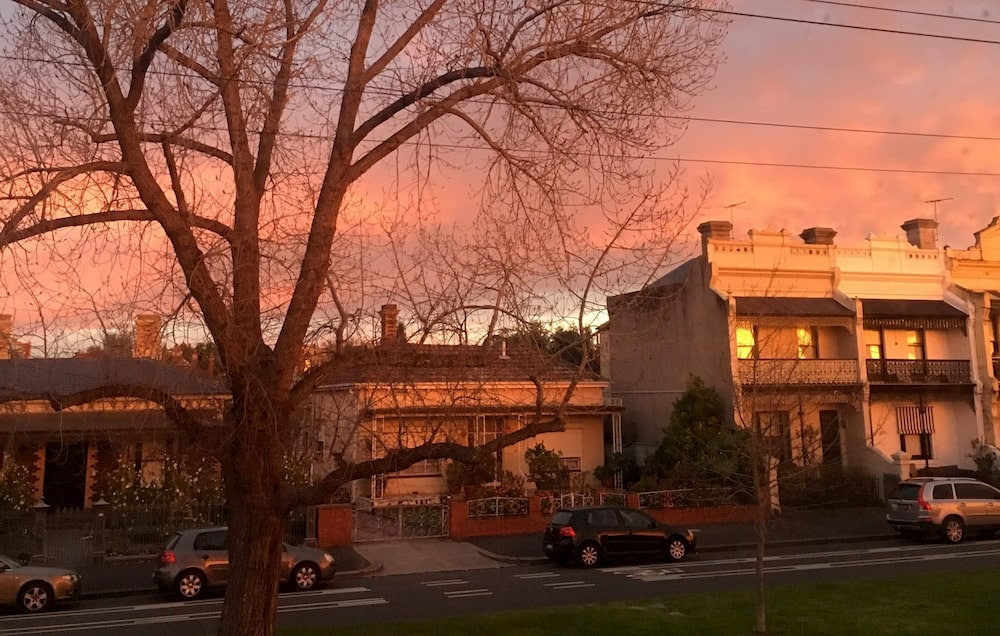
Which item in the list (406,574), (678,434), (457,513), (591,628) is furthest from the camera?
(678,434)

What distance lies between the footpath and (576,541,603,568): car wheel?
1.78 m

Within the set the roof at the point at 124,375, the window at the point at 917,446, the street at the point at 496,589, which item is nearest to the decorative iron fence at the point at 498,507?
the street at the point at 496,589

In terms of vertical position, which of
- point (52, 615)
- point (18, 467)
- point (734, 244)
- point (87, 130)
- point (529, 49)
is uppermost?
point (734, 244)

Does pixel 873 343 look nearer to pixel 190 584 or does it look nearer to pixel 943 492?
pixel 943 492

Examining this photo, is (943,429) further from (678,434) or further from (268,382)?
(268,382)

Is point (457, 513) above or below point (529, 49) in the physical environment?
below

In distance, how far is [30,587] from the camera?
1538 cm

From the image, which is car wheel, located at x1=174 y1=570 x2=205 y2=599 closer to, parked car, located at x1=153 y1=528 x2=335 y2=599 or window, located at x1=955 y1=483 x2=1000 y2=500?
parked car, located at x1=153 y1=528 x2=335 y2=599

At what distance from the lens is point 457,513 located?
76.5ft

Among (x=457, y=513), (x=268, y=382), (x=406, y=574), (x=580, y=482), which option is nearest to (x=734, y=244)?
(x=580, y=482)

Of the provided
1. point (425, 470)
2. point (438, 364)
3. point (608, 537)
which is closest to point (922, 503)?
point (608, 537)

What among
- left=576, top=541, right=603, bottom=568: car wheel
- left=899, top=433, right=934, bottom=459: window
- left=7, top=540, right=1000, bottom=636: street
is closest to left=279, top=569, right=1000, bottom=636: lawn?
left=7, top=540, right=1000, bottom=636: street

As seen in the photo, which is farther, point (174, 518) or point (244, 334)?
point (174, 518)

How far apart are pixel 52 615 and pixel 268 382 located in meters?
11.4
